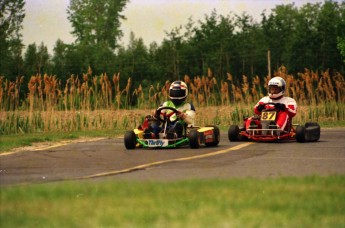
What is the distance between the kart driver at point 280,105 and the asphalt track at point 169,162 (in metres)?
0.88

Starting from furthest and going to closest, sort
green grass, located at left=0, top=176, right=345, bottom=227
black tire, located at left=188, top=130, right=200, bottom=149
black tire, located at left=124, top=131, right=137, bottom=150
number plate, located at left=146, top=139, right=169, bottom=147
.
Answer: number plate, located at left=146, top=139, right=169, bottom=147
black tire, located at left=124, top=131, right=137, bottom=150
black tire, located at left=188, top=130, right=200, bottom=149
green grass, located at left=0, top=176, right=345, bottom=227

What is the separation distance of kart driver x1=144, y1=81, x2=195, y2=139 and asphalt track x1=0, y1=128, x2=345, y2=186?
26.3 inches

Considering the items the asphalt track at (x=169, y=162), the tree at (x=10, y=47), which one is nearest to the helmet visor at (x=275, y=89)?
the asphalt track at (x=169, y=162)

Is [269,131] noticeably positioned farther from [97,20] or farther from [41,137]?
[97,20]

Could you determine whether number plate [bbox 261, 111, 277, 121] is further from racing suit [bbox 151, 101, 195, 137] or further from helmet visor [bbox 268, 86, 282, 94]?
racing suit [bbox 151, 101, 195, 137]

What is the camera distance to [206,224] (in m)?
7.70

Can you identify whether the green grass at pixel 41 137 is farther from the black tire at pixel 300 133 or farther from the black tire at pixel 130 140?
the black tire at pixel 300 133

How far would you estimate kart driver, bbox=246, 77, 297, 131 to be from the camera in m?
19.9

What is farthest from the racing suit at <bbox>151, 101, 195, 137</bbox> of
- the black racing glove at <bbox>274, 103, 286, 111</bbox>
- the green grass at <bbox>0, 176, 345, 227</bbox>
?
the green grass at <bbox>0, 176, 345, 227</bbox>

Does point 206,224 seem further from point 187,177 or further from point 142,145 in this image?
point 142,145

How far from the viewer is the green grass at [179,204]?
25.9ft

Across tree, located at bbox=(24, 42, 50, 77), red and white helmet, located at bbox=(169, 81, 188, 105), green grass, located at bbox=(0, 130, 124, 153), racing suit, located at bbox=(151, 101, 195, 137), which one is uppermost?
tree, located at bbox=(24, 42, 50, 77)

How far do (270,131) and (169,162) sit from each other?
6171 millimetres

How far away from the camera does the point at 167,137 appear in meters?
18.0
